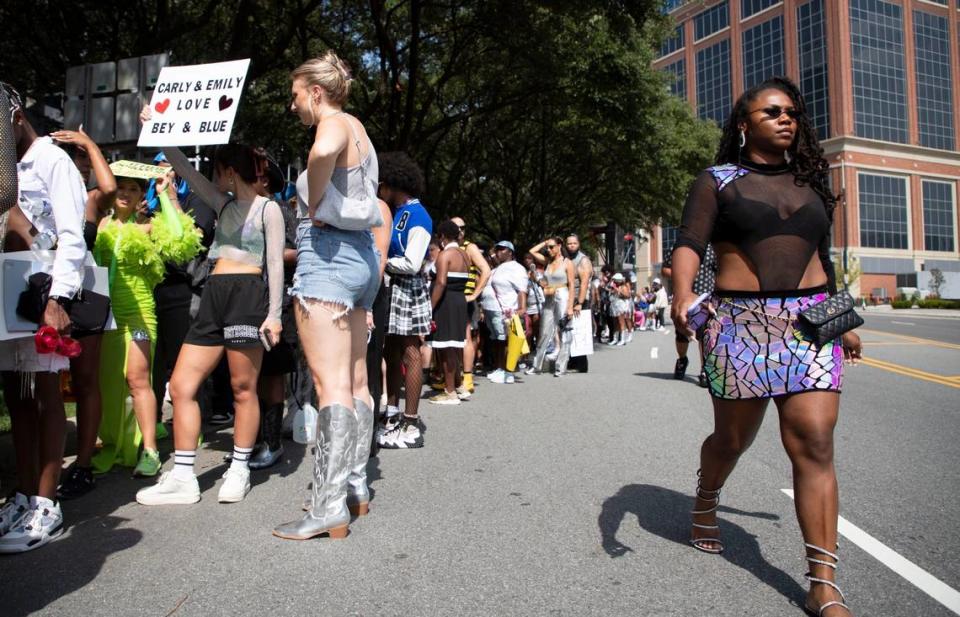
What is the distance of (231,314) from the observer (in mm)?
4215

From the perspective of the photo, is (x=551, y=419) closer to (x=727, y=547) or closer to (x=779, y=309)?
(x=727, y=547)

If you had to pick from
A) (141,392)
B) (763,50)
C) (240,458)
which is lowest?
(240,458)

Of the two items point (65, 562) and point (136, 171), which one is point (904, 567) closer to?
point (65, 562)

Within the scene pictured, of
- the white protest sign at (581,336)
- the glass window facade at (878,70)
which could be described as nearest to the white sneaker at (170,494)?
the white protest sign at (581,336)

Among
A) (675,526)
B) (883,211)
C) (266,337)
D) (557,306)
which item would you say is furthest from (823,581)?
(883,211)

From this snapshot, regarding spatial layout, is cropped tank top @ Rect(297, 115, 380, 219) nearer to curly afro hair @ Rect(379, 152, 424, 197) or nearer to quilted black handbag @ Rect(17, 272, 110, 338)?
quilted black handbag @ Rect(17, 272, 110, 338)

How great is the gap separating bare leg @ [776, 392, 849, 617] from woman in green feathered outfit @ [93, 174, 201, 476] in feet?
12.0

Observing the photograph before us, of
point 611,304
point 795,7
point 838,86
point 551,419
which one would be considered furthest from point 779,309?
point 795,7

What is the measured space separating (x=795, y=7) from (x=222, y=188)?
242 ft

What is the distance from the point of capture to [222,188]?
4523 millimetres

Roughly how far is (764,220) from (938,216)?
79111 mm

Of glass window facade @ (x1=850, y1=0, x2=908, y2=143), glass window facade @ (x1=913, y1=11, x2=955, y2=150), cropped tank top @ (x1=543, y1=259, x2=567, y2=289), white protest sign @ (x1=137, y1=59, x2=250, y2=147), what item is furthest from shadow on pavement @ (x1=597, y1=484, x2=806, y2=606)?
glass window facade @ (x1=913, y1=11, x2=955, y2=150)

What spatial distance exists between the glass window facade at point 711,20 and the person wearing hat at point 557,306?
238 ft

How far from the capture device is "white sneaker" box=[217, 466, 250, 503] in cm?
415
